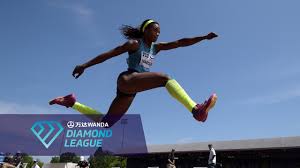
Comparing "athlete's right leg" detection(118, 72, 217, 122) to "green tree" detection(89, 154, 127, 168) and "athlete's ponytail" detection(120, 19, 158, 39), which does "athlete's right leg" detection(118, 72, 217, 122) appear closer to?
"athlete's ponytail" detection(120, 19, 158, 39)

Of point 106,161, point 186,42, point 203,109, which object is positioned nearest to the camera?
point 203,109

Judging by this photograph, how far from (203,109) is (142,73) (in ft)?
3.19

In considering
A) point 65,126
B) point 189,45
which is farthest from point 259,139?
point 189,45

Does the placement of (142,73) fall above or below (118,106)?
above

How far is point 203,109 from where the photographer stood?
15.3ft

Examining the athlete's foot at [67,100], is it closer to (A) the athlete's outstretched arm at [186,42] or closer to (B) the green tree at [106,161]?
(A) the athlete's outstretched arm at [186,42]

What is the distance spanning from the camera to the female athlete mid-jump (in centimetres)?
485

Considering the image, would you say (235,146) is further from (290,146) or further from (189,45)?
(189,45)

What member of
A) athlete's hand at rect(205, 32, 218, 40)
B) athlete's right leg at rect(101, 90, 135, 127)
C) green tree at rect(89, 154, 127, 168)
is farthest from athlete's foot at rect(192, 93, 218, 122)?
green tree at rect(89, 154, 127, 168)

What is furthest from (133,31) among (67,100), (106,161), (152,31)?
(106,161)

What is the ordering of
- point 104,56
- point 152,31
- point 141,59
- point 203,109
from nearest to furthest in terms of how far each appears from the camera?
point 203,109
point 104,56
point 141,59
point 152,31

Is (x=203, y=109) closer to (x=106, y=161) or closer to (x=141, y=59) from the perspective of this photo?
(x=141, y=59)

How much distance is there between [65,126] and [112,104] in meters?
5.66

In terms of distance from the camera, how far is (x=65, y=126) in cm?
1081
